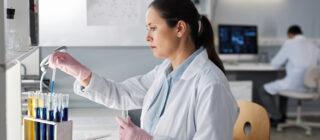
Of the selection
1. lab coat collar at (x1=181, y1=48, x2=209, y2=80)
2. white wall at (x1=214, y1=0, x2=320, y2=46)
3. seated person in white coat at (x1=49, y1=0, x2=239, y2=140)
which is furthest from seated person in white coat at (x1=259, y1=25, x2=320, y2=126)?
lab coat collar at (x1=181, y1=48, x2=209, y2=80)

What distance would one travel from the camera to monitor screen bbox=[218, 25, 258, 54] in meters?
4.96

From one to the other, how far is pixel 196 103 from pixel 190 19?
340mm

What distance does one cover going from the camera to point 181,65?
168cm

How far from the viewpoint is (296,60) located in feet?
15.6

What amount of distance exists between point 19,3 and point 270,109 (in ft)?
13.4

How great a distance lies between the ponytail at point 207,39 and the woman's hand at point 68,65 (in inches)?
18.8

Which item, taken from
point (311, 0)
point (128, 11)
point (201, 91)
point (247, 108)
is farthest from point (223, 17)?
point (201, 91)

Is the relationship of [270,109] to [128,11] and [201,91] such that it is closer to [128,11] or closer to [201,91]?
[128,11]

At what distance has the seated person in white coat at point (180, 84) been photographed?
4.75ft

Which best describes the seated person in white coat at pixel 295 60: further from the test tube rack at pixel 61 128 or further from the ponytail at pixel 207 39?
the test tube rack at pixel 61 128

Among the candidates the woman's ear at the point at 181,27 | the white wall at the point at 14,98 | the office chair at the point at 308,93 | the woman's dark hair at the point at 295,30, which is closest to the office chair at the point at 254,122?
the woman's ear at the point at 181,27

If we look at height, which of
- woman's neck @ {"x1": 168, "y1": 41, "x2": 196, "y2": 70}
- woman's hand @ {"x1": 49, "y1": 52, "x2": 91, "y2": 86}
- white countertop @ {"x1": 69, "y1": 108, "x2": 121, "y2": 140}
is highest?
woman's neck @ {"x1": 168, "y1": 41, "x2": 196, "y2": 70}

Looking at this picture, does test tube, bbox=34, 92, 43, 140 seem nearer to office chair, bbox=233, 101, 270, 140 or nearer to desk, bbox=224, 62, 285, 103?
office chair, bbox=233, 101, 270, 140
